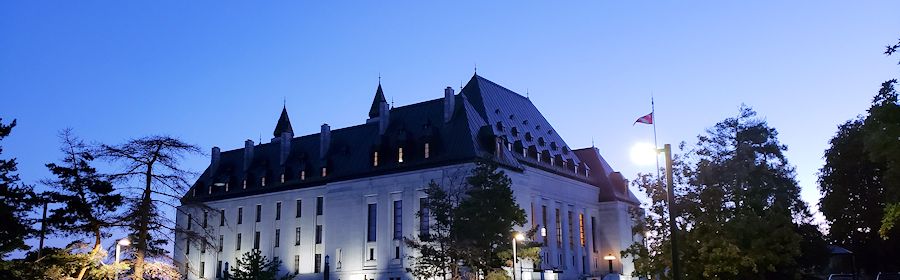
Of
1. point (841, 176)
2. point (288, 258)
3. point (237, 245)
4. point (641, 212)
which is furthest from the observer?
point (237, 245)

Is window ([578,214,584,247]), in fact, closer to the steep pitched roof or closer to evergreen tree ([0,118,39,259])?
the steep pitched roof

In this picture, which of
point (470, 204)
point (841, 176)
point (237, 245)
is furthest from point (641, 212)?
point (237, 245)

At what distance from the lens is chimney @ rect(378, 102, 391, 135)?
76.2 m

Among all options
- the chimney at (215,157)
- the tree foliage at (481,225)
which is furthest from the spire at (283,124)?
the tree foliage at (481,225)

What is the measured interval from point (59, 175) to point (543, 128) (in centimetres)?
5571

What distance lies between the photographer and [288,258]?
264 ft

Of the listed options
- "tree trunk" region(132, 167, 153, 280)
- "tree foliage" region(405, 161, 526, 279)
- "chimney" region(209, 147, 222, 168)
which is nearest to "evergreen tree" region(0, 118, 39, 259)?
"tree trunk" region(132, 167, 153, 280)

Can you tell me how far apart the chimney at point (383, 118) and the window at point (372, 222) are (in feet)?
25.1

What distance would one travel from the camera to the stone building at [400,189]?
6881 cm

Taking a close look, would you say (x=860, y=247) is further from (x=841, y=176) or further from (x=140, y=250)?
(x=140, y=250)

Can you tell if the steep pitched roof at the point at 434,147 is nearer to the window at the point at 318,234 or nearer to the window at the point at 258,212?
the window at the point at 258,212

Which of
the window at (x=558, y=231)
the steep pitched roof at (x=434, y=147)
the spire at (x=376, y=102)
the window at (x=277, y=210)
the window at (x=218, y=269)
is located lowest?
the window at (x=218, y=269)

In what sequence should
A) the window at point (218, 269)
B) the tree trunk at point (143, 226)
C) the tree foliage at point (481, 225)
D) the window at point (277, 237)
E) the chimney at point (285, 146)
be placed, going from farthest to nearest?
the window at point (218, 269), the chimney at point (285, 146), the window at point (277, 237), the tree foliage at point (481, 225), the tree trunk at point (143, 226)

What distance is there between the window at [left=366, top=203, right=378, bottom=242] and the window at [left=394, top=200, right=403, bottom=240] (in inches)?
92.3
